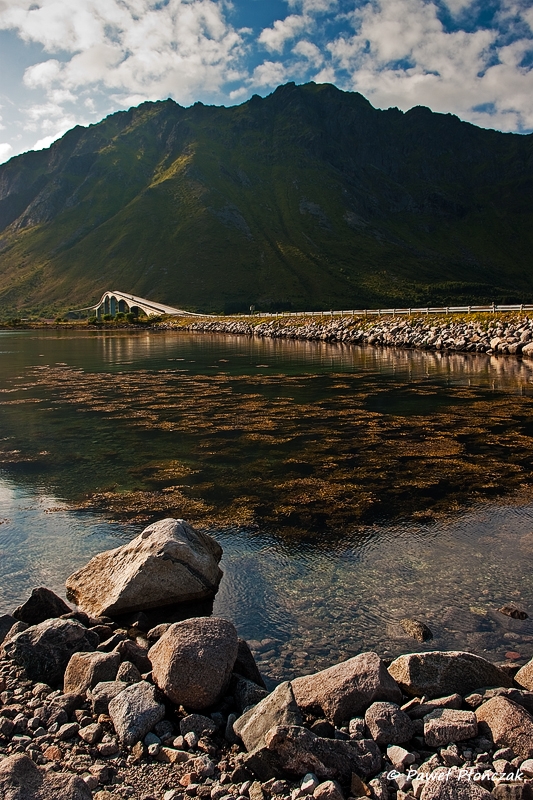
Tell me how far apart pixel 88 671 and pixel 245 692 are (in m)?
2.02

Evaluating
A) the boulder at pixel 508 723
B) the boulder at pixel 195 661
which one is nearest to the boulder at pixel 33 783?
the boulder at pixel 195 661

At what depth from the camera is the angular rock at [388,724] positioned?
242 inches

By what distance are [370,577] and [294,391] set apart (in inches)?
946

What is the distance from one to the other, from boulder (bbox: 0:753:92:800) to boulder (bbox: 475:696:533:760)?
4.20 metres

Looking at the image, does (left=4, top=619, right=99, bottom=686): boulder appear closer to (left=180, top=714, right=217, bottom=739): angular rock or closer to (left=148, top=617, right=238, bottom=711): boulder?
(left=148, top=617, right=238, bottom=711): boulder

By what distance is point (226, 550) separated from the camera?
39.1ft

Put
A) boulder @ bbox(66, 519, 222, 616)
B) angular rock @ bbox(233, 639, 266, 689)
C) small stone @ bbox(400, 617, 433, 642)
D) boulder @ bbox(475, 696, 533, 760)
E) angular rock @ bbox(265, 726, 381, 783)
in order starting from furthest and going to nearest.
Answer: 1. boulder @ bbox(66, 519, 222, 616)
2. small stone @ bbox(400, 617, 433, 642)
3. angular rock @ bbox(233, 639, 266, 689)
4. boulder @ bbox(475, 696, 533, 760)
5. angular rock @ bbox(265, 726, 381, 783)

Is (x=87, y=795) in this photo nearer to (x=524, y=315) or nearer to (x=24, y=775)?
(x=24, y=775)

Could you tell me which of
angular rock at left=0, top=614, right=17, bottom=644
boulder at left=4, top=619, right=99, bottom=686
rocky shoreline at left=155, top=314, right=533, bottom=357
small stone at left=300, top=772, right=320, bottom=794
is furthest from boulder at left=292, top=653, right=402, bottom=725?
rocky shoreline at left=155, top=314, right=533, bottom=357

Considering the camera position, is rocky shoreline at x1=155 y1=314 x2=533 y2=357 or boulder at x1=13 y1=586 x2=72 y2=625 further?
rocky shoreline at x1=155 y1=314 x2=533 y2=357

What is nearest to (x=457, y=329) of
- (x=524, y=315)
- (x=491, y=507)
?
(x=524, y=315)

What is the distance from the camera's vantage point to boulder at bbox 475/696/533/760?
5.84 metres

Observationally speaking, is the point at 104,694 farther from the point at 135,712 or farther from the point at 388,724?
the point at 388,724

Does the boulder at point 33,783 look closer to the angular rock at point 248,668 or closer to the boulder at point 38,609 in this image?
the angular rock at point 248,668
